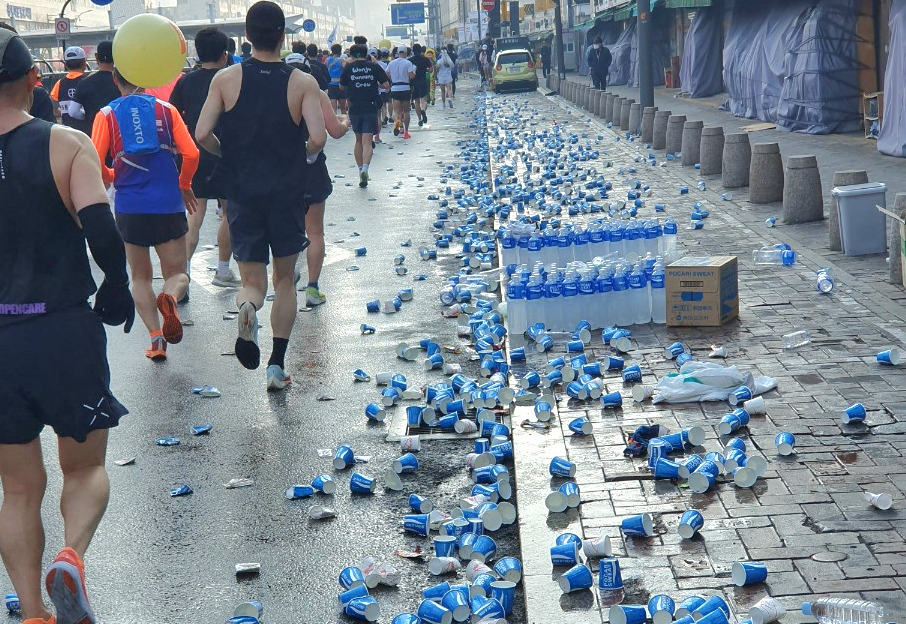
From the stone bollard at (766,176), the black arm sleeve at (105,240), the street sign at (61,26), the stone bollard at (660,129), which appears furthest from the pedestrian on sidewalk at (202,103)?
the street sign at (61,26)

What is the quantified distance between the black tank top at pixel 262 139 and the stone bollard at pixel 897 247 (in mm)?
4270

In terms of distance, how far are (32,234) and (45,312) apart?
24 cm

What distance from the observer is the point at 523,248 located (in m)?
9.70

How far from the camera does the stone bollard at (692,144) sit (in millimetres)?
→ 18688

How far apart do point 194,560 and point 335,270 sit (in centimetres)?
687

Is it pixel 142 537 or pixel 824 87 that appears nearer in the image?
pixel 142 537

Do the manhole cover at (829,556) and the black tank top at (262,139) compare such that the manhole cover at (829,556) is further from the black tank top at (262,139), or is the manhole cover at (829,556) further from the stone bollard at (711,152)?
the stone bollard at (711,152)

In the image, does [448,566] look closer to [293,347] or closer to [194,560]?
[194,560]

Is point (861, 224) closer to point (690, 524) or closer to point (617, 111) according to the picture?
point (690, 524)

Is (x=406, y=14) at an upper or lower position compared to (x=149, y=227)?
upper

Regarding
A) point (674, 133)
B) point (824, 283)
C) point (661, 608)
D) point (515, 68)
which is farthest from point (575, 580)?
point (515, 68)

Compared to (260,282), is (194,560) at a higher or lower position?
lower

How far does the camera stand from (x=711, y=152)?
17250 millimetres

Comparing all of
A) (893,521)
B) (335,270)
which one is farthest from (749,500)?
(335,270)
